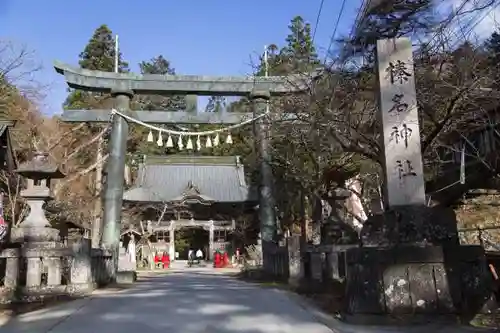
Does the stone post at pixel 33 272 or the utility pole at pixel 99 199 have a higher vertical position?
the utility pole at pixel 99 199

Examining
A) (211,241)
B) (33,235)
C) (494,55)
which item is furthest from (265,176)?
(211,241)

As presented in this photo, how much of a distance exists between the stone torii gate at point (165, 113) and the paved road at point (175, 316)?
5.74m

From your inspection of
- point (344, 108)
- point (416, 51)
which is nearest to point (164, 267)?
point (344, 108)

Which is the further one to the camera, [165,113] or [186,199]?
[186,199]

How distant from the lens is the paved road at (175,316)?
19.3 feet

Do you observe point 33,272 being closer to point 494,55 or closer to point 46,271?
point 46,271

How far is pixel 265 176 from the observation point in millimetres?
15148

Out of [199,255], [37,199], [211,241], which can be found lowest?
[199,255]

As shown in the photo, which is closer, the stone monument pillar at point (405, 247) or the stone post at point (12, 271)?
the stone monument pillar at point (405, 247)

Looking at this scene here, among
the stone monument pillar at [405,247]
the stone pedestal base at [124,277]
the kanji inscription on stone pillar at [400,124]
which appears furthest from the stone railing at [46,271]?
the kanji inscription on stone pillar at [400,124]

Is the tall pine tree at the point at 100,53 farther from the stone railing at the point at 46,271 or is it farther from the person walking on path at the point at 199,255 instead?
the stone railing at the point at 46,271

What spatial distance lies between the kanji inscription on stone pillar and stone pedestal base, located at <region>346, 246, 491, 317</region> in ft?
3.31

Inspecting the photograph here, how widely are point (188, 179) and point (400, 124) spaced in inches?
1093

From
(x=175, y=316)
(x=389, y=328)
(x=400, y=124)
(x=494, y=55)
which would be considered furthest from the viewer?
(x=494, y=55)
